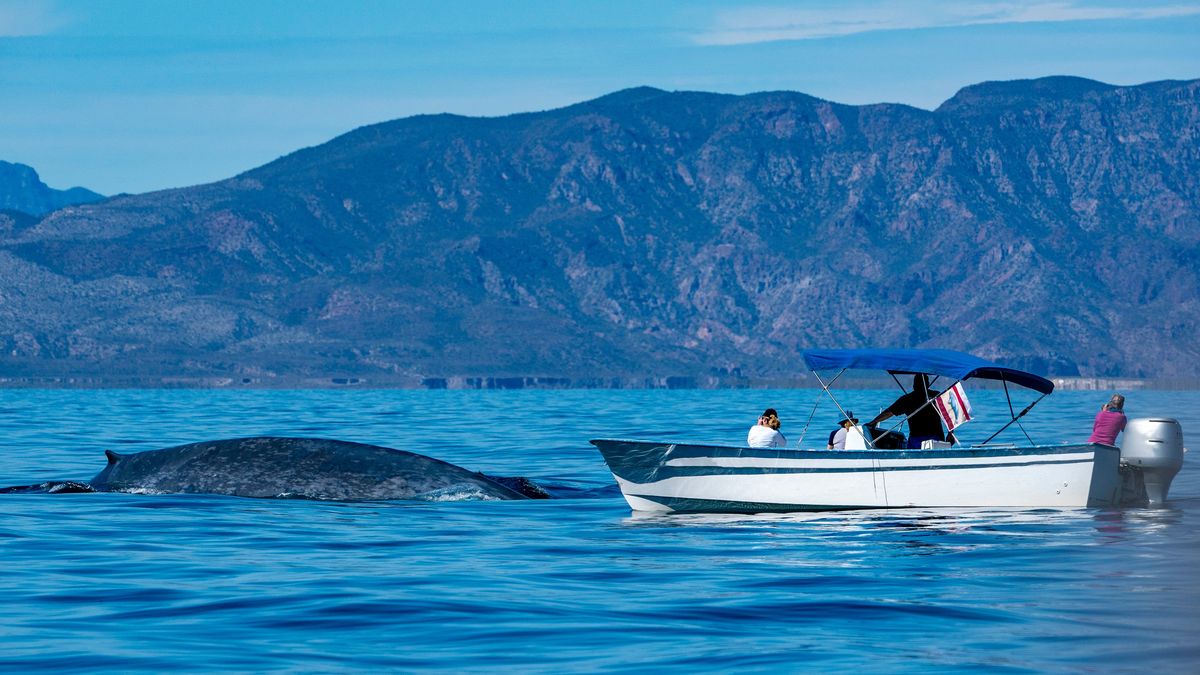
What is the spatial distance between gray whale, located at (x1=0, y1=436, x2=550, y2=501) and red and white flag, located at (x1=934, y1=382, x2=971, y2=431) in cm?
858

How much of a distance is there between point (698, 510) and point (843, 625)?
1399cm

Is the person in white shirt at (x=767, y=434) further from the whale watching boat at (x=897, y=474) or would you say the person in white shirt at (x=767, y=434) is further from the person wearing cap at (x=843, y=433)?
the person wearing cap at (x=843, y=433)

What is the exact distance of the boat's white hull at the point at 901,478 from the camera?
104 feet

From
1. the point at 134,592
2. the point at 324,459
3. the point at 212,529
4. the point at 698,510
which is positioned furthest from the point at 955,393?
the point at 134,592

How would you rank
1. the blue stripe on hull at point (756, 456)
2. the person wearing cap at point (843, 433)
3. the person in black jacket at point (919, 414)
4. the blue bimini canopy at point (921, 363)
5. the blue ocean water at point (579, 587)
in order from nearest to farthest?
1. the blue ocean water at point (579, 587)
2. the blue stripe on hull at point (756, 456)
3. the person wearing cap at point (843, 433)
4. the person in black jacket at point (919, 414)
5. the blue bimini canopy at point (921, 363)

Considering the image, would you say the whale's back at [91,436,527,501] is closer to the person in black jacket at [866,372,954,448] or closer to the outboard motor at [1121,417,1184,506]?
the person in black jacket at [866,372,954,448]

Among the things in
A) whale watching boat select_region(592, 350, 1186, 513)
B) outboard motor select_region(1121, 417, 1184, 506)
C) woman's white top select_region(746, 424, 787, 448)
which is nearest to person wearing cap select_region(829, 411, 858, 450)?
whale watching boat select_region(592, 350, 1186, 513)

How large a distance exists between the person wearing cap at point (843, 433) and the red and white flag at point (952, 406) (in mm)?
1690

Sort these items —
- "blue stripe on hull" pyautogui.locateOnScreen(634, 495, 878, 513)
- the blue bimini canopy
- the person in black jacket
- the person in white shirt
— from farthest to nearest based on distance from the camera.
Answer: the blue bimini canopy → the person in black jacket → the person in white shirt → "blue stripe on hull" pyautogui.locateOnScreen(634, 495, 878, 513)

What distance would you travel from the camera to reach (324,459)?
3284 cm

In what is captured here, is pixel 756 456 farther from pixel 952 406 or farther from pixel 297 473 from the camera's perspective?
pixel 297 473

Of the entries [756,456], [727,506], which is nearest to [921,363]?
[756,456]

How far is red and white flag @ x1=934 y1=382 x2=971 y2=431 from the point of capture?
109 ft

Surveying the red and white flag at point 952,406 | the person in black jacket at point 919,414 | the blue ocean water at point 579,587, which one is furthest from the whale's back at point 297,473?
the red and white flag at point 952,406
